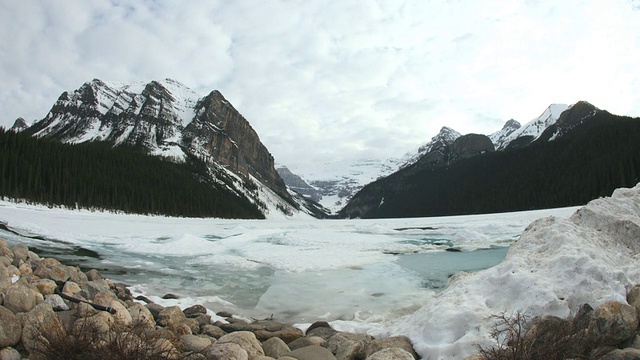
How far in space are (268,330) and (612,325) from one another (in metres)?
5.68

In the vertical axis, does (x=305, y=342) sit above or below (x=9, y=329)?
below

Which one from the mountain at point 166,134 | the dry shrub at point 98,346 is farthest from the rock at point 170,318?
the mountain at point 166,134

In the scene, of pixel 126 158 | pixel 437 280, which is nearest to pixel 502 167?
pixel 126 158

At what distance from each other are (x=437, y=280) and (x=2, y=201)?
59754 mm

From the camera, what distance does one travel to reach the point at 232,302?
10.8 m

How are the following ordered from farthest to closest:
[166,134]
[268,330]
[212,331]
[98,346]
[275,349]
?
[166,134] < [268,330] < [212,331] < [275,349] < [98,346]

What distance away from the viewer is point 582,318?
521cm

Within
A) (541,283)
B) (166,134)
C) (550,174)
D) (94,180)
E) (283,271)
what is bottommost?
(283,271)

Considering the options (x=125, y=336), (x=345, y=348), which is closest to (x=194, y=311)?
(x=345, y=348)

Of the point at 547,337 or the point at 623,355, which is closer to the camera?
the point at 623,355

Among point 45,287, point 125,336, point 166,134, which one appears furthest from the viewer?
point 166,134

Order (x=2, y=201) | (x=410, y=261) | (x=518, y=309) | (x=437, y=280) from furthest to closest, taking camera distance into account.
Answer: (x=2, y=201)
(x=410, y=261)
(x=437, y=280)
(x=518, y=309)

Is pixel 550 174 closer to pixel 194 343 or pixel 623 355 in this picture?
pixel 623 355

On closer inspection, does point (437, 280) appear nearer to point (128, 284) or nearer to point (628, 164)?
point (128, 284)
